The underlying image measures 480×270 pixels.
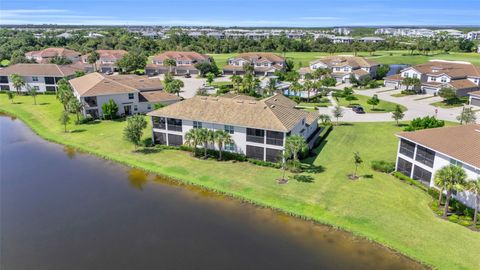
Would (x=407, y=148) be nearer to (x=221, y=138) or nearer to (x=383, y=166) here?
(x=383, y=166)

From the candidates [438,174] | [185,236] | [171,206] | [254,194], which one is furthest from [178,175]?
[438,174]

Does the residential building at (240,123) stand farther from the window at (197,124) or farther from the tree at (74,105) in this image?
the tree at (74,105)

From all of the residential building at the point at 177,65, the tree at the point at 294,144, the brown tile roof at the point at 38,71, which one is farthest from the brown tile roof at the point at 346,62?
the tree at the point at 294,144

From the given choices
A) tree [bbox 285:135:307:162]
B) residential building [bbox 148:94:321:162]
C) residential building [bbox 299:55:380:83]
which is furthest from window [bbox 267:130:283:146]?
residential building [bbox 299:55:380:83]

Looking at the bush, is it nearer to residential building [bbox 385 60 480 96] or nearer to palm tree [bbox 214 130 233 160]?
palm tree [bbox 214 130 233 160]

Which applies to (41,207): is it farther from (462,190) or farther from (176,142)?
(462,190)
